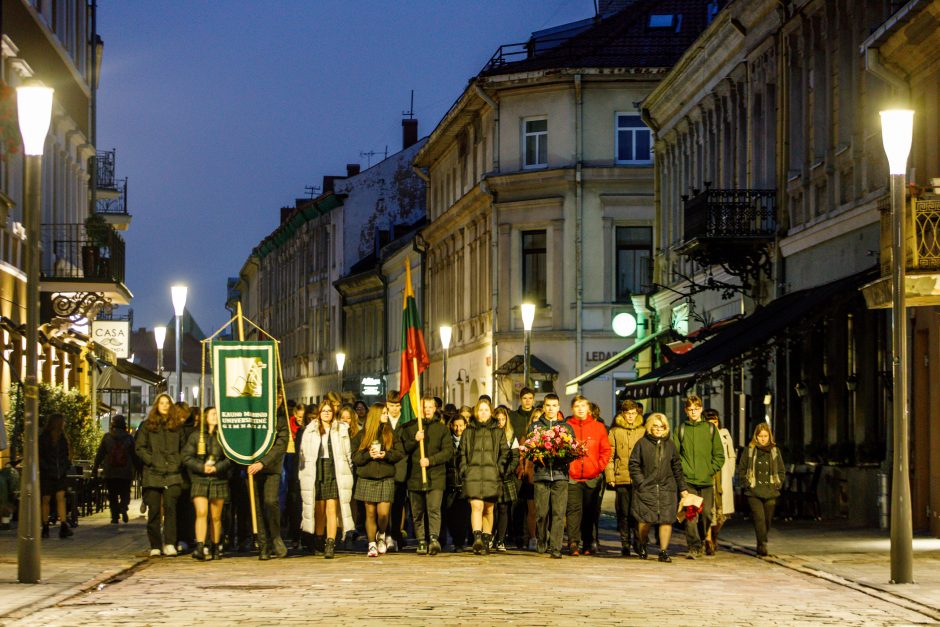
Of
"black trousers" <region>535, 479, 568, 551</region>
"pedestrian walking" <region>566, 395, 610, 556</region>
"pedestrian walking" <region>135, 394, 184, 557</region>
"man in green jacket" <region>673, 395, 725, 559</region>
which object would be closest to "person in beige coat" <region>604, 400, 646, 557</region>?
"pedestrian walking" <region>566, 395, 610, 556</region>

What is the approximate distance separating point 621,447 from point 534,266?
94.6 feet

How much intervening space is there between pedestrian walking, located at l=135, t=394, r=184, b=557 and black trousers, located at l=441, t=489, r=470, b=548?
321cm

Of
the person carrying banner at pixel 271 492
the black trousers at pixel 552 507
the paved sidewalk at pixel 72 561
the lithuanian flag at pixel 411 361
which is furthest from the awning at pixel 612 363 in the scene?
the person carrying banner at pixel 271 492

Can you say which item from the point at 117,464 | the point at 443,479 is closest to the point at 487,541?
the point at 443,479

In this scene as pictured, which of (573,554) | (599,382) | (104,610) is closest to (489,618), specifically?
(104,610)

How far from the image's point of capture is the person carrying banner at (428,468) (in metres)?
21.4

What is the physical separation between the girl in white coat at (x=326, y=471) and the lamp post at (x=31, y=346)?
4.41 m

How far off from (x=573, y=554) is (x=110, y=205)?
105ft

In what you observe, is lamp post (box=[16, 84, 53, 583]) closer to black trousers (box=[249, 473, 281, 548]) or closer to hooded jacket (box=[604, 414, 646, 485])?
black trousers (box=[249, 473, 281, 548])

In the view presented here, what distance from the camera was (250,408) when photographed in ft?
68.7

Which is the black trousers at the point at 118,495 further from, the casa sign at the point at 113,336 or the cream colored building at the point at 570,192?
the cream colored building at the point at 570,192

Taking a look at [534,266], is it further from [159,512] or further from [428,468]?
[159,512]

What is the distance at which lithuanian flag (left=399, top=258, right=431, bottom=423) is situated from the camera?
2256cm

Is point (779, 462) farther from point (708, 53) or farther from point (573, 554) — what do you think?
point (708, 53)
